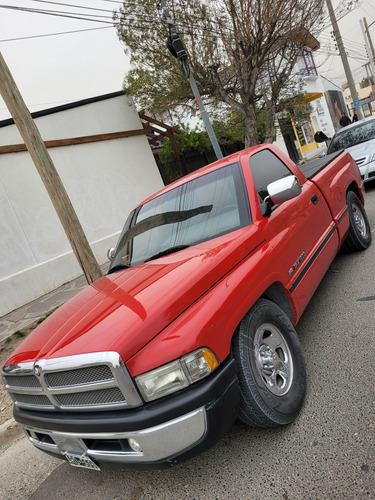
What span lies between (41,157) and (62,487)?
13.6 feet

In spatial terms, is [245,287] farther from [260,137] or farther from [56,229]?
[260,137]

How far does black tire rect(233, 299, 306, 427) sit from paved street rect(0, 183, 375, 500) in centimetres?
18

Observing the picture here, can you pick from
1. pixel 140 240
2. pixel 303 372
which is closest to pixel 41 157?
pixel 140 240

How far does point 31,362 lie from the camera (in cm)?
196

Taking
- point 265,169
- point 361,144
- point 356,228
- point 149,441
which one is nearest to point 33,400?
point 149,441

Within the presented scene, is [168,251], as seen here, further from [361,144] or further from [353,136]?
[353,136]

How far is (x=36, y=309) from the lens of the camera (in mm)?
6652

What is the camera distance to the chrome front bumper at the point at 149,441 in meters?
1.65

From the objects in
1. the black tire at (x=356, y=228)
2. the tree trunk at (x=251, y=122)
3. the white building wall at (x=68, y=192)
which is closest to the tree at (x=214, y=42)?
the tree trunk at (x=251, y=122)

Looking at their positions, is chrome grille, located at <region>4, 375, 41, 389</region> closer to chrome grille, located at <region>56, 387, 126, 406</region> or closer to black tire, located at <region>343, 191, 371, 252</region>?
chrome grille, located at <region>56, 387, 126, 406</region>

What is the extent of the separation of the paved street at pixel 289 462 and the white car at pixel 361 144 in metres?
5.41

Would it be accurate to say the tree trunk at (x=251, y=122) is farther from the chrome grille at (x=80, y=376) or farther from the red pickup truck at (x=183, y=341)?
the chrome grille at (x=80, y=376)

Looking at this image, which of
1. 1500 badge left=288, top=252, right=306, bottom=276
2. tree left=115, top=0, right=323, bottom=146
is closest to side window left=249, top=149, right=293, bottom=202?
1500 badge left=288, top=252, right=306, bottom=276

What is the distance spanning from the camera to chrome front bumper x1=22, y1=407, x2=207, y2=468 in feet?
5.42
